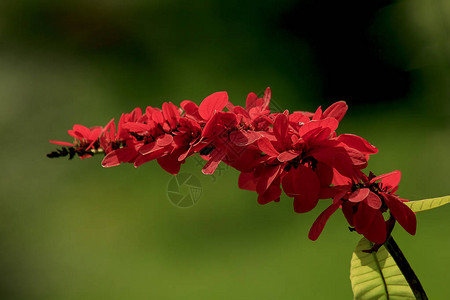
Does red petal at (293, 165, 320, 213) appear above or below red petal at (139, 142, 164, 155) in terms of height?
below

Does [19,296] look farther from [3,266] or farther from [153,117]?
[153,117]

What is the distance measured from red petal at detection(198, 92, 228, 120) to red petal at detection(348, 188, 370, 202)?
0.11 m

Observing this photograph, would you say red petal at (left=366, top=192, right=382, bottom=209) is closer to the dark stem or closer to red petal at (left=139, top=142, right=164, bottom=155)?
the dark stem

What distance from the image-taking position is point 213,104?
29 centimetres

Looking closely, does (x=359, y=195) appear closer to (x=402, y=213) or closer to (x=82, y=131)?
(x=402, y=213)

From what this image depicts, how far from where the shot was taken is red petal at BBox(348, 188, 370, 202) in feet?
A: 0.80

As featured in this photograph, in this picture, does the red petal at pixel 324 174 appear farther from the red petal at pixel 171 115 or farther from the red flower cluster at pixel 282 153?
the red petal at pixel 171 115

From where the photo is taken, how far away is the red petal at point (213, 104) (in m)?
0.29

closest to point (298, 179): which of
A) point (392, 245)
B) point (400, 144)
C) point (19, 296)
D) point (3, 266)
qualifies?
point (392, 245)

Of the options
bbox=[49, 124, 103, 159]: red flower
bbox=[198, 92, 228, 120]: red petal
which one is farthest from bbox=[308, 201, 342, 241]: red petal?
bbox=[49, 124, 103, 159]: red flower

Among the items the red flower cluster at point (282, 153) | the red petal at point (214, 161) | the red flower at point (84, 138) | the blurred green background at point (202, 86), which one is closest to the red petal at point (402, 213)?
the red flower cluster at point (282, 153)

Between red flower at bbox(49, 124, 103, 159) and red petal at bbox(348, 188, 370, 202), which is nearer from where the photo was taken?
red petal at bbox(348, 188, 370, 202)

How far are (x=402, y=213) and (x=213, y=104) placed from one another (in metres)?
0.15

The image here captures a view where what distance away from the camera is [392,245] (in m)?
0.27
